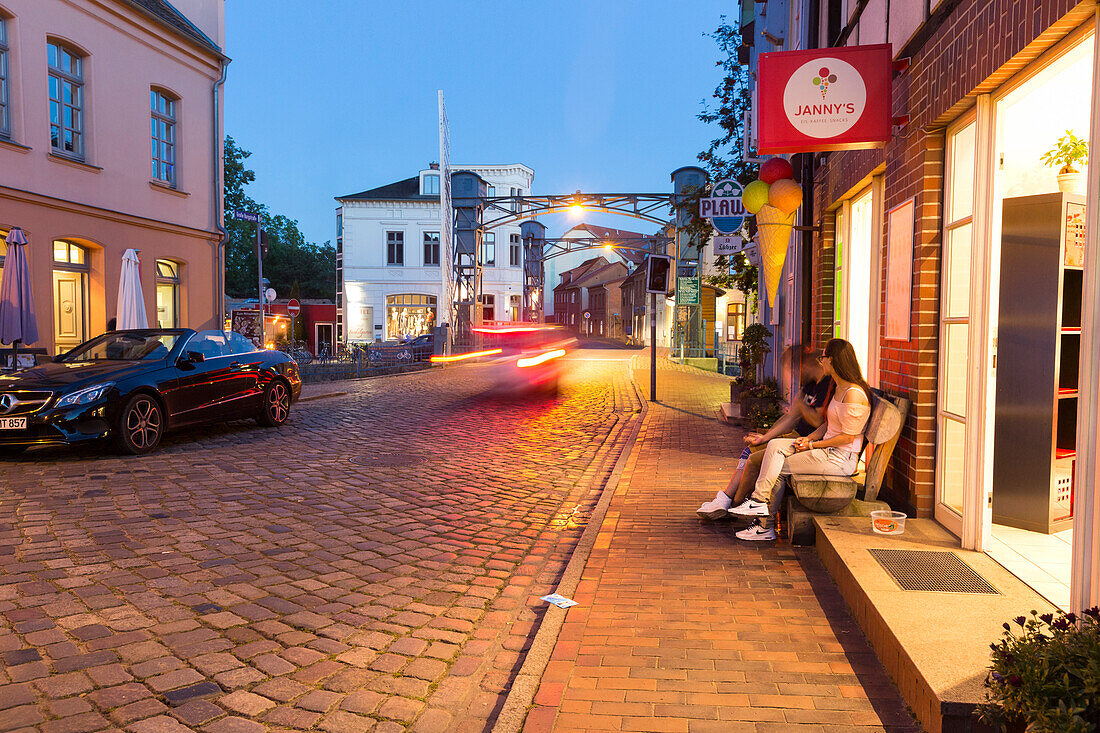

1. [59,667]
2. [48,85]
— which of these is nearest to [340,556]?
[59,667]

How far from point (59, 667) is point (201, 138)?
18935 mm

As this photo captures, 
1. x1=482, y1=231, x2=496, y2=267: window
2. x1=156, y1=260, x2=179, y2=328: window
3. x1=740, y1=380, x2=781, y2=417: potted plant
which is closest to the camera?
x1=740, y1=380, x2=781, y2=417: potted plant

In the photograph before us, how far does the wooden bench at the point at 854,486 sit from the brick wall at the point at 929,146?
0.15m

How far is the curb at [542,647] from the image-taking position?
320 centimetres

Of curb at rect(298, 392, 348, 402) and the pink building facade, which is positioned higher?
the pink building facade

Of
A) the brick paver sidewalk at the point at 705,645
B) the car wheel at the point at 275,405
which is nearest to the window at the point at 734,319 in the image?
the car wheel at the point at 275,405

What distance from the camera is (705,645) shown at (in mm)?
3861

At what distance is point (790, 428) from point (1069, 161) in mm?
2794

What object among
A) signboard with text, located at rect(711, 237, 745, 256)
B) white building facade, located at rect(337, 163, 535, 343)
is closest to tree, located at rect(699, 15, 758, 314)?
signboard with text, located at rect(711, 237, 745, 256)

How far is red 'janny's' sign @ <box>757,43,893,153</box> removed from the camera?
5801mm

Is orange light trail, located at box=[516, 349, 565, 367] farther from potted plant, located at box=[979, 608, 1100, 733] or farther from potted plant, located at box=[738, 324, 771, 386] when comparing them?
potted plant, located at box=[979, 608, 1100, 733]

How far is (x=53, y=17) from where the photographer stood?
14820 mm

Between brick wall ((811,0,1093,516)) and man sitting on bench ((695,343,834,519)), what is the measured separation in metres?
0.52

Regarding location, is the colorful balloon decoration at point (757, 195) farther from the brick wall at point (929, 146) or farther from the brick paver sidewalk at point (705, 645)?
the brick paver sidewalk at point (705, 645)
